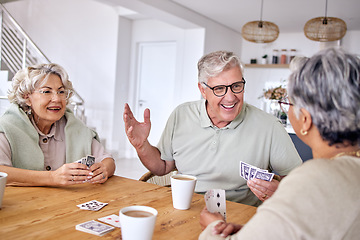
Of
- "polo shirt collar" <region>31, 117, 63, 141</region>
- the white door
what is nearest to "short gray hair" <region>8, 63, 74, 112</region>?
"polo shirt collar" <region>31, 117, 63, 141</region>

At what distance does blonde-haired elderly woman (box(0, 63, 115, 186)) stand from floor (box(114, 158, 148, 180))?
347cm

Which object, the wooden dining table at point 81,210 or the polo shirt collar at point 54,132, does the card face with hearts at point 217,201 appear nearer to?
the wooden dining table at point 81,210

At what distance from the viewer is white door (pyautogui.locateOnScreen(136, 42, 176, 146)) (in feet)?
23.4

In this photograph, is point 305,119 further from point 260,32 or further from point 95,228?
point 260,32

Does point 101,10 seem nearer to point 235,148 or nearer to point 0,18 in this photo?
point 0,18

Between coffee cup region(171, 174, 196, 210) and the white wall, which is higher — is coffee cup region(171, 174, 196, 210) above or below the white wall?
below

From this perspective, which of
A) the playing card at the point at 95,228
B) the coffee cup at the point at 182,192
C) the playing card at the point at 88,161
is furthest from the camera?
the playing card at the point at 88,161

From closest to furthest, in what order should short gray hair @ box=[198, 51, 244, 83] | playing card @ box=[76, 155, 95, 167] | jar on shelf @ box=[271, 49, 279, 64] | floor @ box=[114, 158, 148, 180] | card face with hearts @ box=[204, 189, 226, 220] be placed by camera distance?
1. card face with hearts @ box=[204, 189, 226, 220]
2. playing card @ box=[76, 155, 95, 167]
3. short gray hair @ box=[198, 51, 244, 83]
4. floor @ box=[114, 158, 148, 180]
5. jar on shelf @ box=[271, 49, 279, 64]

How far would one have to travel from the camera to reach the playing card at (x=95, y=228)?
1.02 metres

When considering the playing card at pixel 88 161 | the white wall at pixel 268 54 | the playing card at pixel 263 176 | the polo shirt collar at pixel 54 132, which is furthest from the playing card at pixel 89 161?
the white wall at pixel 268 54

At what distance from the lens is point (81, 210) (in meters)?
1.21

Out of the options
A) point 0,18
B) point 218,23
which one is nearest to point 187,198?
point 0,18

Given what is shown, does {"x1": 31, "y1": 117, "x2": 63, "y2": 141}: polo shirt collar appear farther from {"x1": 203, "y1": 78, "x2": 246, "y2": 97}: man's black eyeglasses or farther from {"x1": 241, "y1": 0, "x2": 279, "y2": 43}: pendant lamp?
{"x1": 241, "y1": 0, "x2": 279, "y2": 43}: pendant lamp

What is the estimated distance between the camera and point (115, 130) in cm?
702
